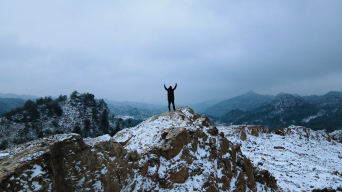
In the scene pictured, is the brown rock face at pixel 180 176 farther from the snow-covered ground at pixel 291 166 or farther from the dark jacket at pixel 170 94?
the snow-covered ground at pixel 291 166

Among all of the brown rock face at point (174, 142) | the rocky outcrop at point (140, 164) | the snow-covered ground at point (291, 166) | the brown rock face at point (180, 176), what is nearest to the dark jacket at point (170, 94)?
the rocky outcrop at point (140, 164)

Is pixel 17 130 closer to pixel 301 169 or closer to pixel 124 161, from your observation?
pixel 124 161

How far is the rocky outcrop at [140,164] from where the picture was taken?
5.75 meters

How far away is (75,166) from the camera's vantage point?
Answer: 686 centimetres

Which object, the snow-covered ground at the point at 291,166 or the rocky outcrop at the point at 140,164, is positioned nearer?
the rocky outcrop at the point at 140,164

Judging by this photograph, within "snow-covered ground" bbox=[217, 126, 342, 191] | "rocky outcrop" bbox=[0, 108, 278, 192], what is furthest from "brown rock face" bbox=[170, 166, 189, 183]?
"snow-covered ground" bbox=[217, 126, 342, 191]

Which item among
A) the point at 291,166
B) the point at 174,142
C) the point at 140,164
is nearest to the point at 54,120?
the point at 140,164

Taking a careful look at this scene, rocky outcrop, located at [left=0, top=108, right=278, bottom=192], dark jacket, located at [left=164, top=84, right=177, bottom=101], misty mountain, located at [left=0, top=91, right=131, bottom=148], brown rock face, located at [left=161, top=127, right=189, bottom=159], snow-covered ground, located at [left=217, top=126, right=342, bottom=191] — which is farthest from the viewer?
misty mountain, located at [left=0, top=91, right=131, bottom=148]

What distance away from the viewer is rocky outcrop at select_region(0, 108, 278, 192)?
5750 mm

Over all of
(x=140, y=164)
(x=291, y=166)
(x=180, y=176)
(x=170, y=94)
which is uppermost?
(x=170, y=94)

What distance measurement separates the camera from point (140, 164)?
9898 millimetres

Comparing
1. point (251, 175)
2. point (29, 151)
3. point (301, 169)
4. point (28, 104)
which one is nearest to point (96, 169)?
point (29, 151)

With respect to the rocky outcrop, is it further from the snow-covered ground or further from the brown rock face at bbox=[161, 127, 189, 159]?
the snow-covered ground

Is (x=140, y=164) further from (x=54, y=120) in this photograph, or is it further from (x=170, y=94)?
(x=54, y=120)
